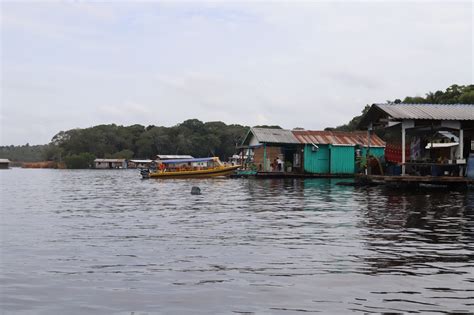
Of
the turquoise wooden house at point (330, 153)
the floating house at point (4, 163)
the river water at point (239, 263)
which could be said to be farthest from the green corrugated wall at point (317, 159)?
the floating house at point (4, 163)

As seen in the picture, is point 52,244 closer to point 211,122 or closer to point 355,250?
point 355,250

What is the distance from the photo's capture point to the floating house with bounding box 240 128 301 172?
43.2 metres

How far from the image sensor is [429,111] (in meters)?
27.2

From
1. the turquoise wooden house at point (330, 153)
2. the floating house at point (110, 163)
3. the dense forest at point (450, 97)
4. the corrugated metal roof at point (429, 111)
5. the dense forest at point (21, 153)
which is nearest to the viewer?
the corrugated metal roof at point (429, 111)

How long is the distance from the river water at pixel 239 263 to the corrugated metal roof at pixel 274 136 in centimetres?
2750

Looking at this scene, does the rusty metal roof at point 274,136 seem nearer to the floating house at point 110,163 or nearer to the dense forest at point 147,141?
the dense forest at point 147,141

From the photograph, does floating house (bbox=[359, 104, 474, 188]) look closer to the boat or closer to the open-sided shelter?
the open-sided shelter

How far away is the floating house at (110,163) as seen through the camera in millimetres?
108750

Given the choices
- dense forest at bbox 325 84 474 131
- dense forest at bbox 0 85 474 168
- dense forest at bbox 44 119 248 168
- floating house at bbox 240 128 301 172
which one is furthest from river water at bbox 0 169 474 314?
dense forest at bbox 44 119 248 168

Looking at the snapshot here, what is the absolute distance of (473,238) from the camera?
417 inches

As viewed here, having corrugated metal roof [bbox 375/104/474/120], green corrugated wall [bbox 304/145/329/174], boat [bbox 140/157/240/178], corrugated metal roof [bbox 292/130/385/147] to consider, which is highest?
corrugated metal roof [bbox 375/104/474/120]

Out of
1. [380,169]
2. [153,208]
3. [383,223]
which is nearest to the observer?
[383,223]

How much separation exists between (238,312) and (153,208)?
42.0 feet

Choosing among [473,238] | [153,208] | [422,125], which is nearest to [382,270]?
[473,238]
